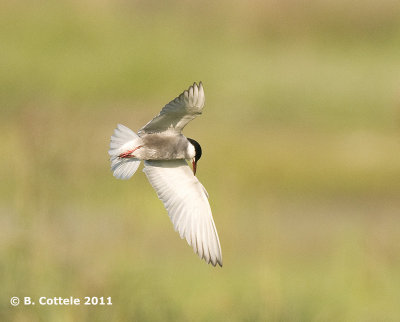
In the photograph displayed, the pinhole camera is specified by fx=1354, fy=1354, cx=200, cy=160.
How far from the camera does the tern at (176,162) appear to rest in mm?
6043

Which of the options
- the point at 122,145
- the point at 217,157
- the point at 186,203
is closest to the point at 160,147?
the point at 122,145

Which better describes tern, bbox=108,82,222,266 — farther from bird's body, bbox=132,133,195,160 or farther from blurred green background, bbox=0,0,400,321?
blurred green background, bbox=0,0,400,321

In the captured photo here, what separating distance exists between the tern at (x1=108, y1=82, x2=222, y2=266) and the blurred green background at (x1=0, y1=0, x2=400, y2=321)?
0.15 m

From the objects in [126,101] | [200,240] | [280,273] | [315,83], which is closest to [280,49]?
[315,83]

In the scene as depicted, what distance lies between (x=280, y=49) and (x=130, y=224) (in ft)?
39.0

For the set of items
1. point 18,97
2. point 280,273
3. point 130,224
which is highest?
point 18,97

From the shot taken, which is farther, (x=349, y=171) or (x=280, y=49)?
(x=280, y=49)

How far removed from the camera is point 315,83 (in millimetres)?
16516

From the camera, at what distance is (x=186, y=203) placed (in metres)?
6.57

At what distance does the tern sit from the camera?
19.8 ft

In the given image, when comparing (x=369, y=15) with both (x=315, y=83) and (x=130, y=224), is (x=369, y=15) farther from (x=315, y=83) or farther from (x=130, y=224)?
(x=130, y=224)

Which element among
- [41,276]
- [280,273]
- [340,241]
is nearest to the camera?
[41,276]

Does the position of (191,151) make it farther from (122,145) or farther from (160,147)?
(122,145)

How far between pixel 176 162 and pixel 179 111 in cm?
73
